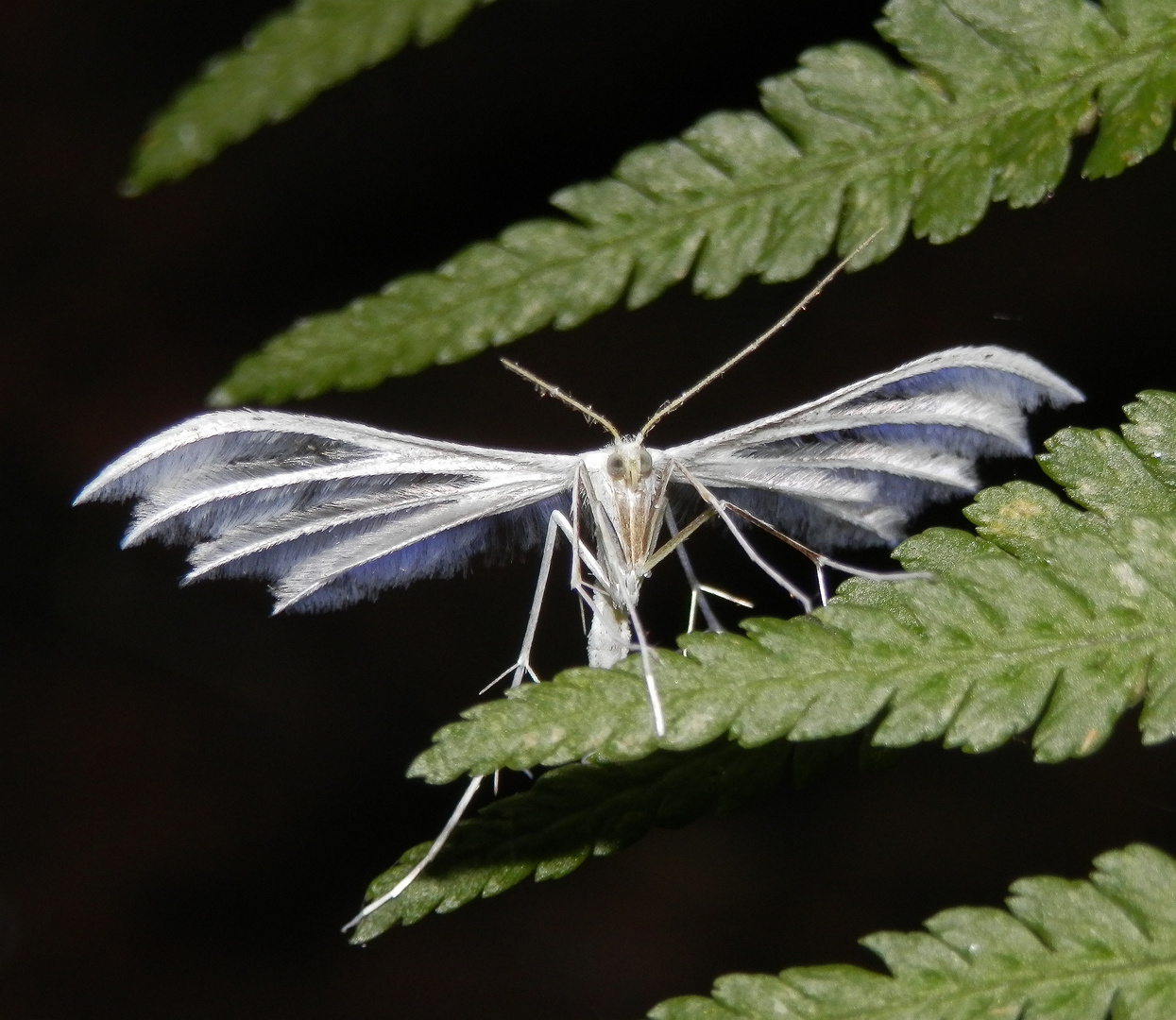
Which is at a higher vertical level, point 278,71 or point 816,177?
point 278,71

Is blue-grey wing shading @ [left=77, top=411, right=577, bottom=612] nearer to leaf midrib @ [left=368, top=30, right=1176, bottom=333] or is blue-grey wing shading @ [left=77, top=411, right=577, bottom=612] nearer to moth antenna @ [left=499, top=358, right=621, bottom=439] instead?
moth antenna @ [left=499, top=358, right=621, bottom=439]

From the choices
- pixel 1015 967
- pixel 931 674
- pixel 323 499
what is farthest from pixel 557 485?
pixel 1015 967

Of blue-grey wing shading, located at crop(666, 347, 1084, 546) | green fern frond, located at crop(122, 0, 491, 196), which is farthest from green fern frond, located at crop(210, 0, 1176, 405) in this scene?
green fern frond, located at crop(122, 0, 491, 196)

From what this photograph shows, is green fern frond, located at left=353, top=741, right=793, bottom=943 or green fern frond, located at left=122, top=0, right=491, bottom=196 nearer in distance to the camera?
green fern frond, located at left=353, top=741, right=793, bottom=943

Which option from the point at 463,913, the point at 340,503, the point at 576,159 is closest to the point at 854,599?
the point at 340,503

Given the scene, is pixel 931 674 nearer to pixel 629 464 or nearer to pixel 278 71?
pixel 629 464

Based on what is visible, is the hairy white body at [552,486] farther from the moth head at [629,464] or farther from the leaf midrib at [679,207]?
the leaf midrib at [679,207]
